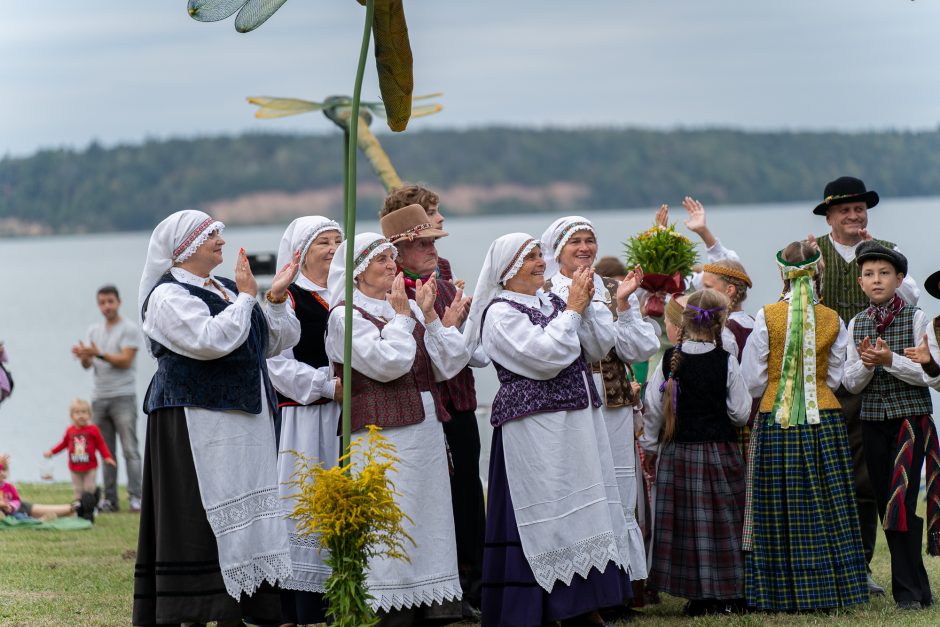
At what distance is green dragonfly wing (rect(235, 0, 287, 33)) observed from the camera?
14.6 ft

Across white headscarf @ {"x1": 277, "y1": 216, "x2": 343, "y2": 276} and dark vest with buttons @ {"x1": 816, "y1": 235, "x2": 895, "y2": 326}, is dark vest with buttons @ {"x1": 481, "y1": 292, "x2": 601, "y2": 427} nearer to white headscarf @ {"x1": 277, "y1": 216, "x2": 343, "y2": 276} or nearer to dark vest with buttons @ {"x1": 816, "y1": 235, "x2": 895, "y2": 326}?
white headscarf @ {"x1": 277, "y1": 216, "x2": 343, "y2": 276}

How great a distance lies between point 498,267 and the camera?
18.5 feet

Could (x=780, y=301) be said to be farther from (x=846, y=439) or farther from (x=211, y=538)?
(x=211, y=538)

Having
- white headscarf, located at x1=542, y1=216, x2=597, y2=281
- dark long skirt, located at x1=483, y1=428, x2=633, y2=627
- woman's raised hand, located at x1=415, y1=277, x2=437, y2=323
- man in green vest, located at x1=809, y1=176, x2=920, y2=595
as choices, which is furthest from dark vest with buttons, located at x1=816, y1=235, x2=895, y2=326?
woman's raised hand, located at x1=415, y1=277, x2=437, y2=323

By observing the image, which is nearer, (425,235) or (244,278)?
(244,278)

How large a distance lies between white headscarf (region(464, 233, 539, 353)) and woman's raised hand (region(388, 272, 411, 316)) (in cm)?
38

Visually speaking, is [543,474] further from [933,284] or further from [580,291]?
[933,284]

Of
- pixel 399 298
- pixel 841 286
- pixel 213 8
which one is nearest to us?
pixel 213 8

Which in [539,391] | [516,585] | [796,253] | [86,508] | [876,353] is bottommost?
[86,508]

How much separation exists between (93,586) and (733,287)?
12.2ft

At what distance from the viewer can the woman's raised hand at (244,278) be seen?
5180 millimetres

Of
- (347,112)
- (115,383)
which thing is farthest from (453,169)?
(115,383)

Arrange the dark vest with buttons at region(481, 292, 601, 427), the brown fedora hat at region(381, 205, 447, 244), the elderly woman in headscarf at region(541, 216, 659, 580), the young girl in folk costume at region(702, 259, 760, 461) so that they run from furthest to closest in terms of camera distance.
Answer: the young girl in folk costume at region(702, 259, 760, 461) < the brown fedora hat at region(381, 205, 447, 244) < the elderly woman in headscarf at region(541, 216, 659, 580) < the dark vest with buttons at region(481, 292, 601, 427)

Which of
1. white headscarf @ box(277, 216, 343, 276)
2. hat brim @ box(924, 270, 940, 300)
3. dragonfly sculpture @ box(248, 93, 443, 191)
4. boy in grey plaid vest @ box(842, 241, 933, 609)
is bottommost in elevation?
boy in grey plaid vest @ box(842, 241, 933, 609)
